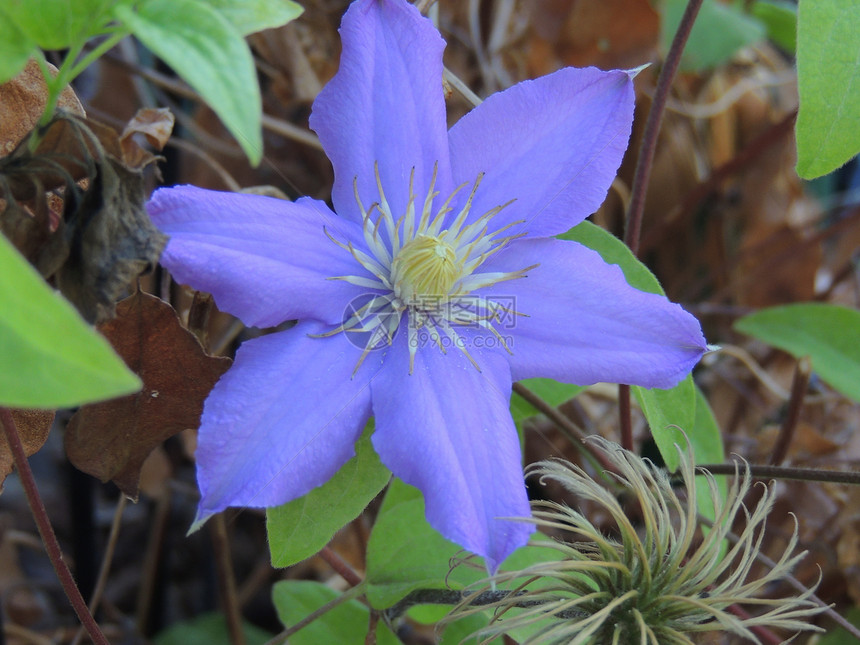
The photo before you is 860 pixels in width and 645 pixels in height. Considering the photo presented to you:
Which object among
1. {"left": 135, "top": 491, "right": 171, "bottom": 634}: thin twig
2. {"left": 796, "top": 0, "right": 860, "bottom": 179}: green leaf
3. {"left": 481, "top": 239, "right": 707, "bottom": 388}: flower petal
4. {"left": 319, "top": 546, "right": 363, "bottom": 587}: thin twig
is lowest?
{"left": 135, "top": 491, "right": 171, "bottom": 634}: thin twig

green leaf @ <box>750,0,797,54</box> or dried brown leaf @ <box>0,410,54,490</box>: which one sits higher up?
green leaf @ <box>750,0,797,54</box>

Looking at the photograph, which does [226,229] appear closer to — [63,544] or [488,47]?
[488,47]

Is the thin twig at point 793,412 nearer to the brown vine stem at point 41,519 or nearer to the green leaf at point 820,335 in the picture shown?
the green leaf at point 820,335

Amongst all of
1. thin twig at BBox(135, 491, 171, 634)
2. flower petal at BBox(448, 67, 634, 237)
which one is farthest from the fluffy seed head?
thin twig at BBox(135, 491, 171, 634)

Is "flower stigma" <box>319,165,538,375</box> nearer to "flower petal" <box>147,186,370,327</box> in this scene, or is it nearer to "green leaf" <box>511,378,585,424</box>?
"flower petal" <box>147,186,370,327</box>

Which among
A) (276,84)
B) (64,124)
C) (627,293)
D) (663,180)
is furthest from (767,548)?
(64,124)

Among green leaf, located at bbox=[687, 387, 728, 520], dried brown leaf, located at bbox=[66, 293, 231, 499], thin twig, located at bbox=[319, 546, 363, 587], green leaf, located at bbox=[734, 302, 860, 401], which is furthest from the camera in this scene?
green leaf, located at bbox=[734, 302, 860, 401]
